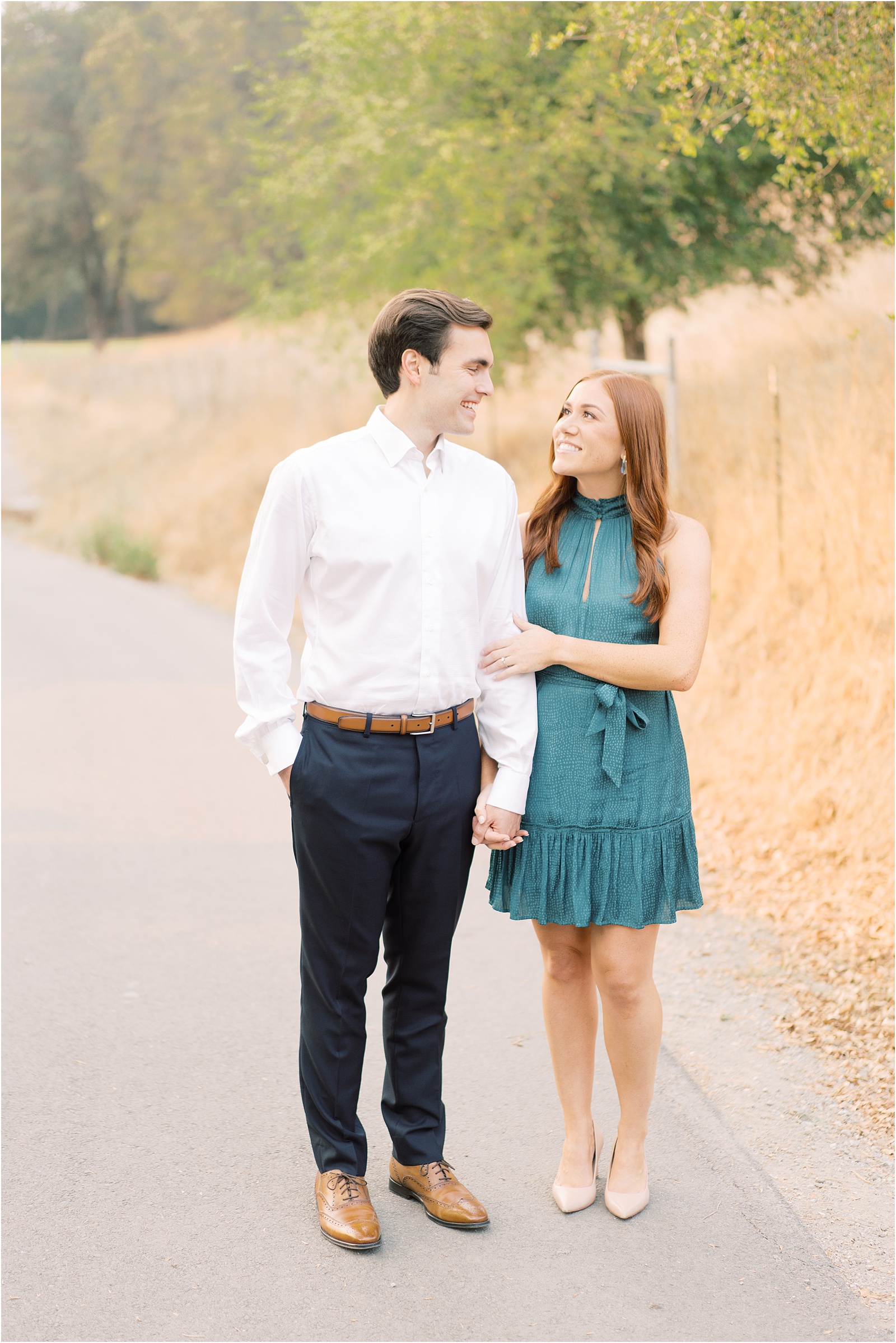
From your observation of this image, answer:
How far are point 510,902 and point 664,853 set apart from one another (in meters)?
0.41

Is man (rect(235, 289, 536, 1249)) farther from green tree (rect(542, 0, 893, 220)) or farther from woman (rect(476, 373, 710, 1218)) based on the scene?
green tree (rect(542, 0, 893, 220))

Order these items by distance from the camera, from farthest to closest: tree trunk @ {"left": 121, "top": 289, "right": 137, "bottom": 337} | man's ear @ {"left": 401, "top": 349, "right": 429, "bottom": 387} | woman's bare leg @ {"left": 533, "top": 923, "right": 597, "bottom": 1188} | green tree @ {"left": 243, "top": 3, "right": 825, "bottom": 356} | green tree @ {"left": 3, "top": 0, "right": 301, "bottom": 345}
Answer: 1. tree trunk @ {"left": 121, "top": 289, "right": 137, "bottom": 337}
2. green tree @ {"left": 3, "top": 0, "right": 301, "bottom": 345}
3. green tree @ {"left": 243, "top": 3, "right": 825, "bottom": 356}
4. woman's bare leg @ {"left": 533, "top": 923, "right": 597, "bottom": 1188}
5. man's ear @ {"left": 401, "top": 349, "right": 429, "bottom": 387}

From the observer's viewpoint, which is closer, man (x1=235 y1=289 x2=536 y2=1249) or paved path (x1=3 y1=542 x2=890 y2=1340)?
paved path (x1=3 y1=542 x2=890 y2=1340)

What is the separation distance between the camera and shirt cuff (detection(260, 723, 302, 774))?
2.92m

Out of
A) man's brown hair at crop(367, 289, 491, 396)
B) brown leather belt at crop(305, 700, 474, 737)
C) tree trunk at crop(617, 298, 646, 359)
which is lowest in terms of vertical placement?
brown leather belt at crop(305, 700, 474, 737)

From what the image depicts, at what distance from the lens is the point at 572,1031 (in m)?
3.23

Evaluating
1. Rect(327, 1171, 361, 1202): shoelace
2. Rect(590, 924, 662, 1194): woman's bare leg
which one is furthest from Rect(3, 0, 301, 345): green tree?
Rect(327, 1171, 361, 1202): shoelace

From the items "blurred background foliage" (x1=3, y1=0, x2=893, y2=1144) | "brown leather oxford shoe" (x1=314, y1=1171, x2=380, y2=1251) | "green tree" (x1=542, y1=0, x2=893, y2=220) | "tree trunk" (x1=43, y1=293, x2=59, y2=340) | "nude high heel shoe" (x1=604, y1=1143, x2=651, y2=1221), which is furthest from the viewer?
"tree trunk" (x1=43, y1=293, x2=59, y2=340)

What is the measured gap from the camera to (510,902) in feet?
→ 10.3

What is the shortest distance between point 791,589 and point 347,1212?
5.38 m

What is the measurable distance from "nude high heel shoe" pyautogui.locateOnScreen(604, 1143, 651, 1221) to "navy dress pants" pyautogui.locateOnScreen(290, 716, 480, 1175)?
0.44 meters

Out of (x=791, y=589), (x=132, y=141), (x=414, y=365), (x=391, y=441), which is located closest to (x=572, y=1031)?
(x=391, y=441)

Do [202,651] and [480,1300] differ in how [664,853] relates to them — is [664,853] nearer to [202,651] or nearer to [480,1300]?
[480,1300]

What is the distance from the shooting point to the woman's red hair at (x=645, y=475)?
3010mm
